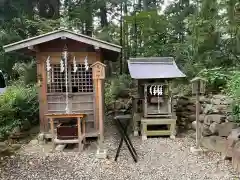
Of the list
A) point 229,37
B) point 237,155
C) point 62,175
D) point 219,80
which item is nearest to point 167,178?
point 237,155

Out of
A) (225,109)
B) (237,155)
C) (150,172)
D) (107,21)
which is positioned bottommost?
(150,172)

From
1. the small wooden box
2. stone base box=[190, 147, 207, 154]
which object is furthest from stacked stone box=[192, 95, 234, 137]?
the small wooden box

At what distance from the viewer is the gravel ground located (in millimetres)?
4402

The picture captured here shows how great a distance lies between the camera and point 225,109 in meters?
5.77

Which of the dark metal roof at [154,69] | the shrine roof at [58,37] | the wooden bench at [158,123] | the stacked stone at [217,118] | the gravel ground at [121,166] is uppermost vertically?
the shrine roof at [58,37]

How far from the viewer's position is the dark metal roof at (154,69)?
6973 mm

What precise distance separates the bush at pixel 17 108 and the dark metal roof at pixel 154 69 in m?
3.29

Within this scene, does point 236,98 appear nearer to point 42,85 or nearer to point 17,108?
point 42,85

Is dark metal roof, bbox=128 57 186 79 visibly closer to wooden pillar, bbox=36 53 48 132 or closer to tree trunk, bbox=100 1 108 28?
wooden pillar, bbox=36 53 48 132

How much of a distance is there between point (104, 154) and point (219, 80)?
3895 mm

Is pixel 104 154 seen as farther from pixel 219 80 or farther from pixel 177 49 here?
pixel 177 49

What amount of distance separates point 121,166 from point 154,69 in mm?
3393

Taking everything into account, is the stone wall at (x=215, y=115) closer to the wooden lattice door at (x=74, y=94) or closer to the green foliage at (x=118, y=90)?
the wooden lattice door at (x=74, y=94)

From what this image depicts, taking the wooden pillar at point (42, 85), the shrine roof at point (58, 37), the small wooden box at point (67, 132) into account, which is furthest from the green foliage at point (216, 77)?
the wooden pillar at point (42, 85)
